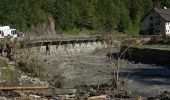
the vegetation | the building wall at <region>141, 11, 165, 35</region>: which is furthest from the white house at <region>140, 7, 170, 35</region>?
the vegetation

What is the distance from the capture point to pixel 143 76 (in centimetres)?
5350

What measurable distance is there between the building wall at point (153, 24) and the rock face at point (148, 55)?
135 feet

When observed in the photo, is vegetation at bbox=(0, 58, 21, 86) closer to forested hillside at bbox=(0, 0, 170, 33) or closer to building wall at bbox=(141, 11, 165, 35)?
forested hillside at bbox=(0, 0, 170, 33)

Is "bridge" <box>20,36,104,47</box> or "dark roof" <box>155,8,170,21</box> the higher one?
"dark roof" <box>155,8,170,21</box>

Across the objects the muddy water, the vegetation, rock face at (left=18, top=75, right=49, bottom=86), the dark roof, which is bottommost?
the muddy water

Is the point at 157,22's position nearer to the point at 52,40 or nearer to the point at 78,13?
the point at 78,13

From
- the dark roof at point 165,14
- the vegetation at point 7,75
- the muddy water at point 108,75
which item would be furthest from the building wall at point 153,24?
→ the vegetation at point 7,75

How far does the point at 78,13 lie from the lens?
125562 millimetres

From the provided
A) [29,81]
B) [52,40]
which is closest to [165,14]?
[52,40]

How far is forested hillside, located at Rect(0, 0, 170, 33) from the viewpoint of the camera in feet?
343

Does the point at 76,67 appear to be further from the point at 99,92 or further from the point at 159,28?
the point at 159,28

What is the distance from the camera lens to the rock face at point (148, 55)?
6666 cm

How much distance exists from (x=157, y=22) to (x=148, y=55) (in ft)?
159

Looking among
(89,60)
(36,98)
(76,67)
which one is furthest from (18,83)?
(89,60)
